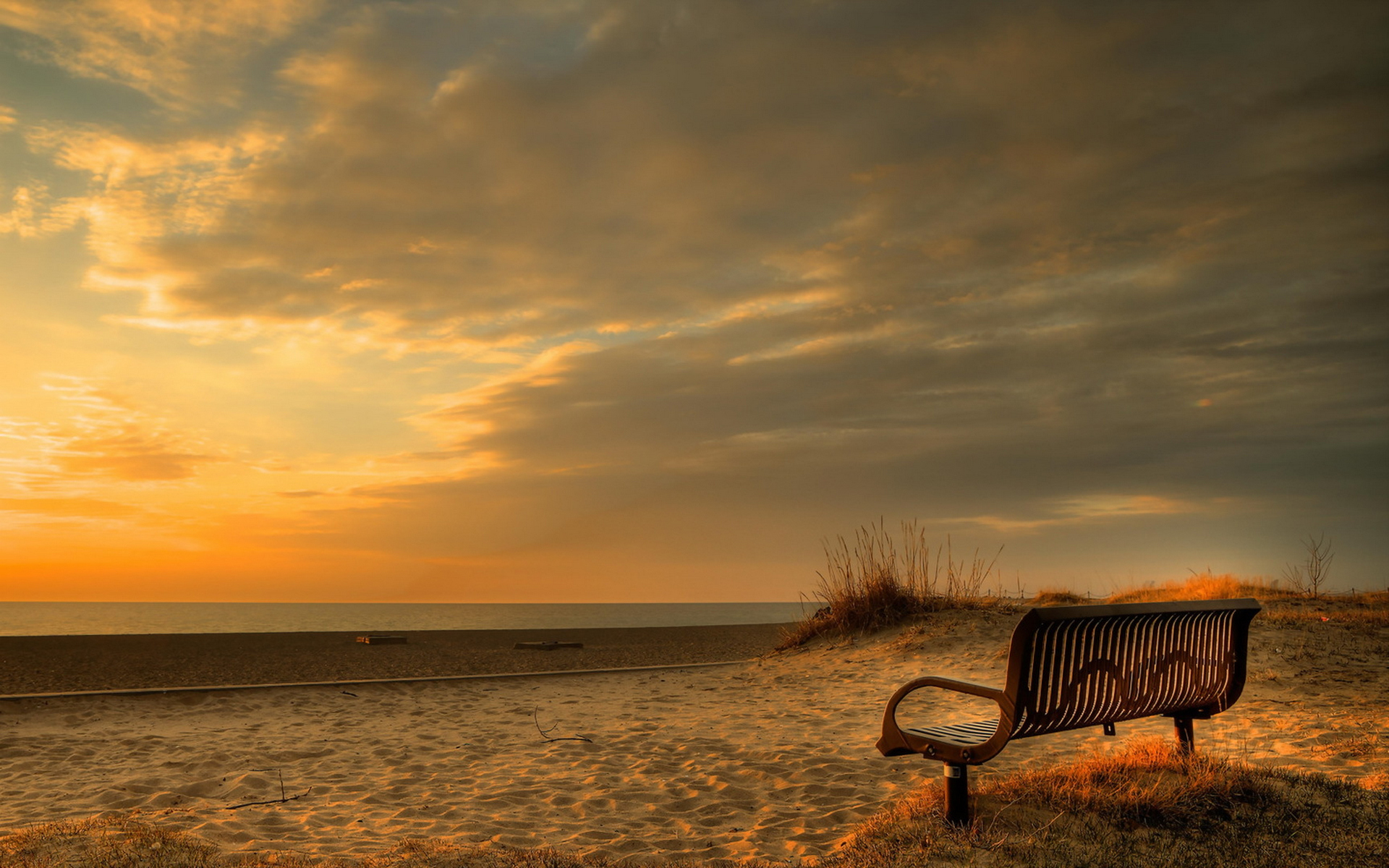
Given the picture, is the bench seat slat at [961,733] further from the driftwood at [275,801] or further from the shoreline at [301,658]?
the shoreline at [301,658]

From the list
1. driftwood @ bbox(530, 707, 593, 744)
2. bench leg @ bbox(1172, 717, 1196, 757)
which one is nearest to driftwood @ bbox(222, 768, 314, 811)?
driftwood @ bbox(530, 707, 593, 744)

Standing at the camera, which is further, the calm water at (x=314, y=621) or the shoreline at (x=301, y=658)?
the calm water at (x=314, y=621)

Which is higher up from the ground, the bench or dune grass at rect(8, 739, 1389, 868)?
the bench

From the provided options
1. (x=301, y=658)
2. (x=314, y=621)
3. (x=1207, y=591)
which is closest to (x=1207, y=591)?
(x=1207, y=591)

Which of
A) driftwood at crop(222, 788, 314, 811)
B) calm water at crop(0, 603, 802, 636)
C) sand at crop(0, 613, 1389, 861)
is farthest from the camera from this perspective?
calm water at crop(0, 603, 802, 636)

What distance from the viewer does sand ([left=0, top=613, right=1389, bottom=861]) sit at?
4.10m

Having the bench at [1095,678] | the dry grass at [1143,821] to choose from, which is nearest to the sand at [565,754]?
the dry grass at [1143,821]

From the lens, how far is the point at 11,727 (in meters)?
6.67

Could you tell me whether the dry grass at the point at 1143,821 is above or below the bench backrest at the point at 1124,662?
below

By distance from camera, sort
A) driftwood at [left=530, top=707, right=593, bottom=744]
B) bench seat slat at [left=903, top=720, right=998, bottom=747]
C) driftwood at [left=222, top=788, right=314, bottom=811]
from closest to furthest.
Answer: bench seat slat at [left=903, top=720, right=998, bottom=747]
driftwood at [left=222, top=788, right=314, bottom=811]
driftwood at [left=530, top=707, right=593, bottom=744]

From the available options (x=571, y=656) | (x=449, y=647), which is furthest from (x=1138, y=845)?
(x=449, y=647)

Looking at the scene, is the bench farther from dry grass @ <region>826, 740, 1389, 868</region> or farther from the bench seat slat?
dry grass @ <region>826, 740, 1389, 868</region>

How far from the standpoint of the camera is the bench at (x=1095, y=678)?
3.25m

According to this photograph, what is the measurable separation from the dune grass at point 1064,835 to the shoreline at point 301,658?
586 cm
